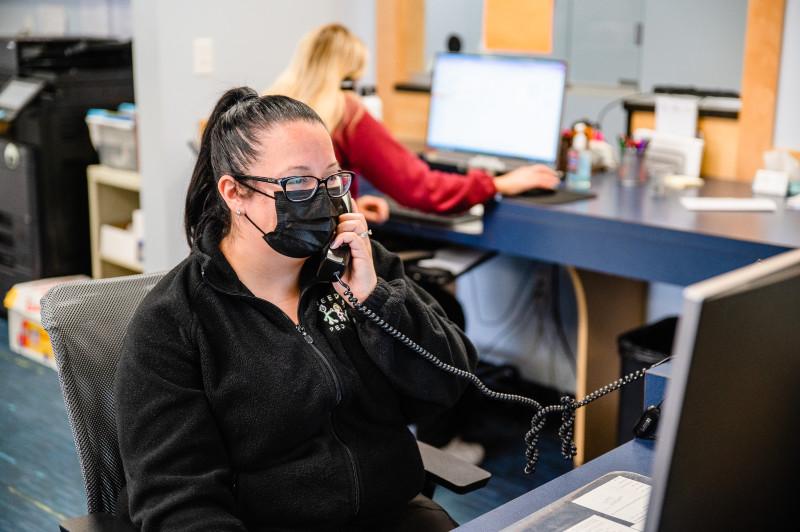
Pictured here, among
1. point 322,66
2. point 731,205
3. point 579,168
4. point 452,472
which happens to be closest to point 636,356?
point 731,205

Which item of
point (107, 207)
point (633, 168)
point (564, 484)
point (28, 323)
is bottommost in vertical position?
point (28, 323)

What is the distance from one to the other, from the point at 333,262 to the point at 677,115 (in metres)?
1.90

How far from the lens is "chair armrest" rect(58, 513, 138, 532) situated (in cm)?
137

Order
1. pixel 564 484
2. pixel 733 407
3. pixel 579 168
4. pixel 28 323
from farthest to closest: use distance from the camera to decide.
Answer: pixel 28 323 < pixel 579 168 < pixel 564 484 < pixel 733 407

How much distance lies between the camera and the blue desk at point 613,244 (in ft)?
7.89

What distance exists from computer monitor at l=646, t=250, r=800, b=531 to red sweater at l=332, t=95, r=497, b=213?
1.86 metres

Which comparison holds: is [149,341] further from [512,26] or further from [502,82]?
[512,26]

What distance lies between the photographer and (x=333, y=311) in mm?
1560

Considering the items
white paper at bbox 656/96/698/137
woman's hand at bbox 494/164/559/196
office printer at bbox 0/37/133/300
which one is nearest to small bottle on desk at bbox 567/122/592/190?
woman's hand at bbox 494/164/559/196

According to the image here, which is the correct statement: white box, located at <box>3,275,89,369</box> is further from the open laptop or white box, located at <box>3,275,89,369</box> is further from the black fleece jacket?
the black fleece jacket

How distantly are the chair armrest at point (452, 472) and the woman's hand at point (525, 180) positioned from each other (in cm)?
125

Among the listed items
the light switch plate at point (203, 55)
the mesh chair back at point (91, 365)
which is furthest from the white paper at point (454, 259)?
the mesh chair back at point (91, 365)

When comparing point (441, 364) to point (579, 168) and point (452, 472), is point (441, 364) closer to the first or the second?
point (452, 472)

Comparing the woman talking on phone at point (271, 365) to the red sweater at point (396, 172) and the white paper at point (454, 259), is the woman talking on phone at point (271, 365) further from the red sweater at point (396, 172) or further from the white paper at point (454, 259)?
the white paper at point (454, 259)
